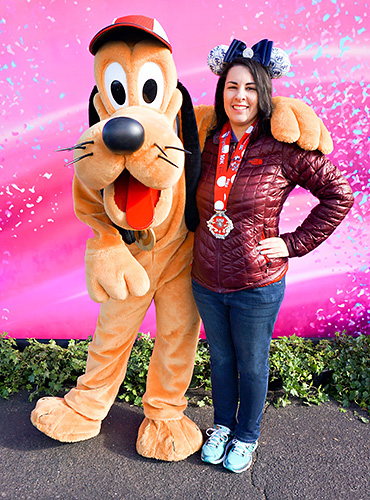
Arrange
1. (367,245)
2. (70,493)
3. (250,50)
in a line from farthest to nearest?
(367,245) < (70,493) < (250,50)

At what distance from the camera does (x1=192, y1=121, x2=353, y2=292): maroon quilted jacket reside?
2227 mm

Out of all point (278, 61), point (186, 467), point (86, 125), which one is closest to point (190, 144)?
point (278, 61)

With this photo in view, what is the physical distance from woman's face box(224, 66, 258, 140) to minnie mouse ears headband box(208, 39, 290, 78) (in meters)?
0.08

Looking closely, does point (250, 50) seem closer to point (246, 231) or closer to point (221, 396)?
point (246, 231)

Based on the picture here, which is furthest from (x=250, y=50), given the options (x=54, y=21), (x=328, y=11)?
(x=54, y=21)

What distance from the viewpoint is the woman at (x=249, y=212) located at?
2227 mm

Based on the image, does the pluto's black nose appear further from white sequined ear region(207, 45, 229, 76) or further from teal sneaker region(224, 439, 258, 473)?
teal sneaker region(224, 439, 258, 473)

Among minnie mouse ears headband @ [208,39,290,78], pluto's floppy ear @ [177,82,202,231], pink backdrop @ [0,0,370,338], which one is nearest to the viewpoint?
minnie mouse ears headband @ [208,39,290,78]

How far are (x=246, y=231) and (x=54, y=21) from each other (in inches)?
84.3

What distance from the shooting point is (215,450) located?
2594 millimetres

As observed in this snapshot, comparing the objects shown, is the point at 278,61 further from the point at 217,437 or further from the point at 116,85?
the point at 217,437

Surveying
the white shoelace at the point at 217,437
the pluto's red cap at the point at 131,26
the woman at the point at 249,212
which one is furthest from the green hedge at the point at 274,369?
the pluto's red cap at the point at 131,26

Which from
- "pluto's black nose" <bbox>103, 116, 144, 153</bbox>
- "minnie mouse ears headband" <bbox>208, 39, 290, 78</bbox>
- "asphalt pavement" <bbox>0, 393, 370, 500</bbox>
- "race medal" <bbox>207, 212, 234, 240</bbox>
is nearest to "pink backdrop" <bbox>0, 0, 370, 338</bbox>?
"asphalt pavement" <bbox>0, 393, 370, 500</bbox>

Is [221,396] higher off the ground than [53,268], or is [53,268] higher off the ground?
[53,268]
